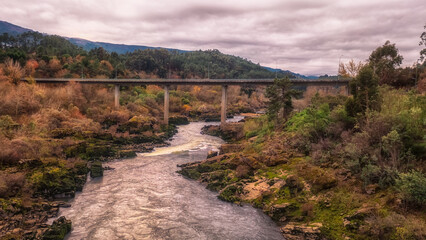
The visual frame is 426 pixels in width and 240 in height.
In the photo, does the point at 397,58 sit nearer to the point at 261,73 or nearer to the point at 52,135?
the point at 52,135

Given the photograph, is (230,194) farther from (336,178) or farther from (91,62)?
(91,62)

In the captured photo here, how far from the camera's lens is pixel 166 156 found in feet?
Result: 120

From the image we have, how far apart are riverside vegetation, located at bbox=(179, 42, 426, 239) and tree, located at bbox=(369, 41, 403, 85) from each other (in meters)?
14.7

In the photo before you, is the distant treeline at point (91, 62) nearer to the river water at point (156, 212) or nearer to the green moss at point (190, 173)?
the green moss at point (190, 173)

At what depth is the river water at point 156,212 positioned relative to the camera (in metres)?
17.5

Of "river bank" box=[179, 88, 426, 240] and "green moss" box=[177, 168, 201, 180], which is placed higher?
"river bank" box=[179, 88, 426, 240]

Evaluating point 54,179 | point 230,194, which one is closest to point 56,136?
point 54,179

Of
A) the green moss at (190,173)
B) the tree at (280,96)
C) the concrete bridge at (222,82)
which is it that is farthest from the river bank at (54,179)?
the concrete bridge at (222,82)

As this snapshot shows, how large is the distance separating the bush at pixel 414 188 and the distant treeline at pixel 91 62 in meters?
47.3

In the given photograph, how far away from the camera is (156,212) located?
2025 cm

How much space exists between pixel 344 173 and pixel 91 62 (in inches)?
3507

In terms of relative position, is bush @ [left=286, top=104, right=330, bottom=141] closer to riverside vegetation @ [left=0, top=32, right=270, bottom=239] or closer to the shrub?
riverside vegetation @ [left=0, top=32, right=270, bottom=239]

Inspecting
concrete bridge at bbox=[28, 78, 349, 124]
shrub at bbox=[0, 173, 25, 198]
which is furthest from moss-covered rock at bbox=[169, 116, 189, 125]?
shrub at bbox=[0, 173, 25, 198]

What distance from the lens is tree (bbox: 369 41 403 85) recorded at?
39.9 metres
